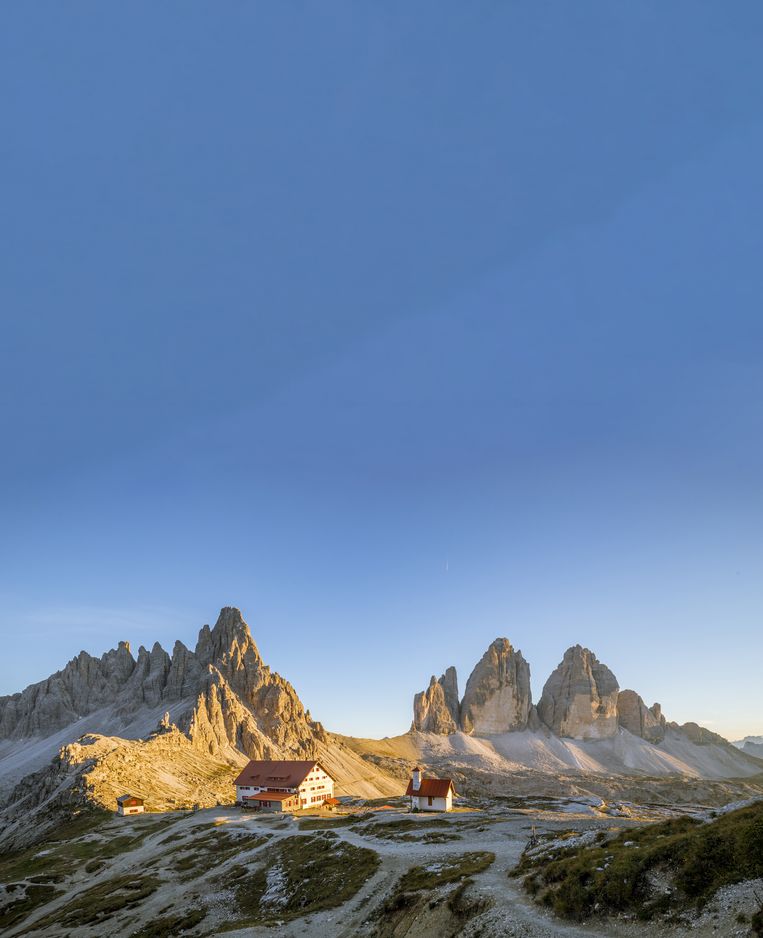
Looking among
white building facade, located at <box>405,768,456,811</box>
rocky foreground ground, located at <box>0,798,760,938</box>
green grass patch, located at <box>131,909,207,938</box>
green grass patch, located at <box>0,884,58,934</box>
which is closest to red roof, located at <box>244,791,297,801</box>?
rocky foreground ground, located at <box>0,798,760,938</box>

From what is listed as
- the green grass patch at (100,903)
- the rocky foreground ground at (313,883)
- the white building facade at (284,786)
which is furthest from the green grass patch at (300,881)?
the white building facade at (284,786)

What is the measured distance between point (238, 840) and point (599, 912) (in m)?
58.8

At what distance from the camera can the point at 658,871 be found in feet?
96.2

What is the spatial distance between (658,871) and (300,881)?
3343cm

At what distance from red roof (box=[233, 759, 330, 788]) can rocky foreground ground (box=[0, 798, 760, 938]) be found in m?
15.7

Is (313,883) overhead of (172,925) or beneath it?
overhead

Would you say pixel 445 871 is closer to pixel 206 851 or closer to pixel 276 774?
pixel 206 851

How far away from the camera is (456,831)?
6369 centimetres

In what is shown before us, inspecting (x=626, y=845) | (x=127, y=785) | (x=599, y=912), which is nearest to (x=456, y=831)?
(x=626, y=845)

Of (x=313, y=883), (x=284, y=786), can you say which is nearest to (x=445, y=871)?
(x=313, y=883)

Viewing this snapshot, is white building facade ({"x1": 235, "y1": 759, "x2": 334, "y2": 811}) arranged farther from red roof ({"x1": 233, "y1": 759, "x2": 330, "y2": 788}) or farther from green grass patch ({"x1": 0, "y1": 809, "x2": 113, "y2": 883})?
green grass patch ({"x1": 0, "y1": 809, "x2": 113, "y2": 883})

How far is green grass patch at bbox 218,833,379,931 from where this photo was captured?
43.7 m

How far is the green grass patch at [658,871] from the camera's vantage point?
88.5 ft

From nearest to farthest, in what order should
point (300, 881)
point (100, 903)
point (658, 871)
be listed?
point (658, 871)
point (300, 881)
point (100, 903)
